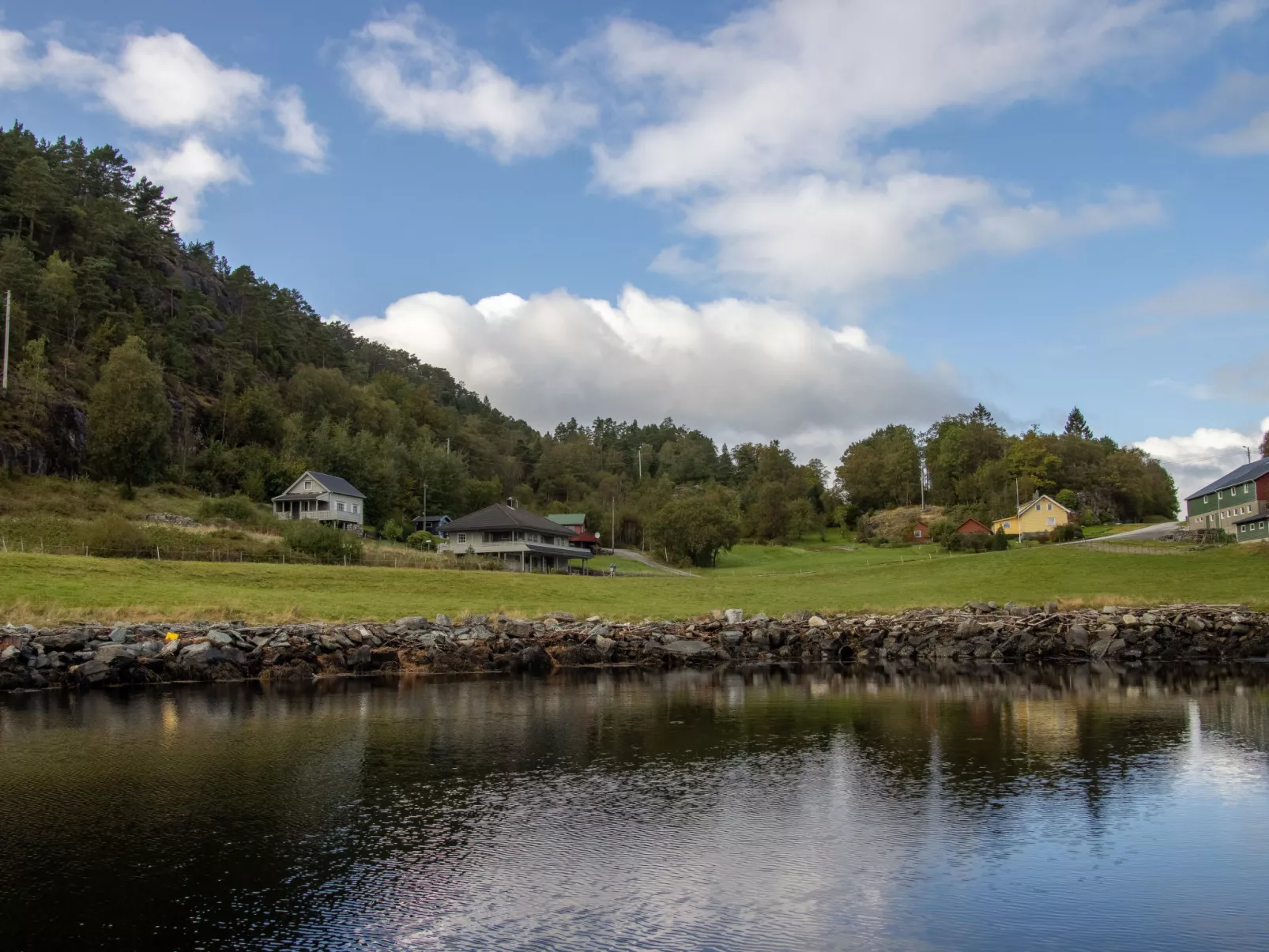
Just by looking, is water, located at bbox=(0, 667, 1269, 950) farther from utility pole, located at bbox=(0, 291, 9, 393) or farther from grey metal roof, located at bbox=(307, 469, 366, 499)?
grey metal roof, located at bbox=(307, 469, 366, 499)

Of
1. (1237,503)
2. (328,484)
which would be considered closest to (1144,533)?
(1237,503)

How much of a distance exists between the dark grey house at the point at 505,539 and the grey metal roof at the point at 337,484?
39.6ft

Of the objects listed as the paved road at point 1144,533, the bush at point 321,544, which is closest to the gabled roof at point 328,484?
the bush at point 321,544

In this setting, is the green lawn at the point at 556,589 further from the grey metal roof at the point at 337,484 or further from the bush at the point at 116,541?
the grey metal roof at the point at 337,484

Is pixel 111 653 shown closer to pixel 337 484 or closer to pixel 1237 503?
pixel 337 484

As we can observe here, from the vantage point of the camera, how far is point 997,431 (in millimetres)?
160750

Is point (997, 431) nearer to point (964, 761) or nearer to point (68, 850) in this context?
point (964, 761)

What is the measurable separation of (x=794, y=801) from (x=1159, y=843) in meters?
5.06

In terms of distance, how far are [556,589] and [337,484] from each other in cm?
5937

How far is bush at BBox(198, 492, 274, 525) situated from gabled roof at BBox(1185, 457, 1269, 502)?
9221 cm

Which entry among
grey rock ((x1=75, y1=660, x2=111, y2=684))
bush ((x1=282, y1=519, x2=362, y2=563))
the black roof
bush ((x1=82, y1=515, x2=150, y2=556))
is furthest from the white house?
grey rock ((x1=75, y1=660, x2=111, y2=684))

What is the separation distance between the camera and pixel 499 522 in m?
104

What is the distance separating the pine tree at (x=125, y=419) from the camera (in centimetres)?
9175

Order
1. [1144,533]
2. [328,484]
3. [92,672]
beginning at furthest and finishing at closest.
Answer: [328,484], [1144,533], [92,672]
